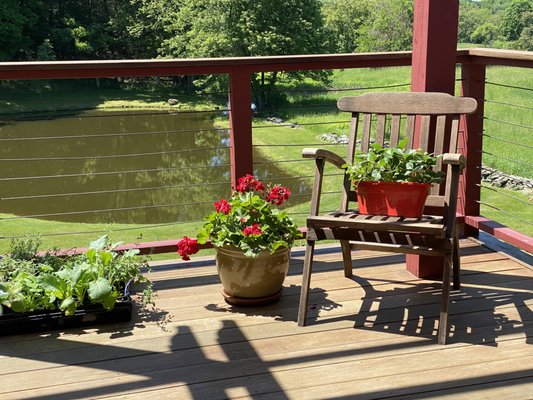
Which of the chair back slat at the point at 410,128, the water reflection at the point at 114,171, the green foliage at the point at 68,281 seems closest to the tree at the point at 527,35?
the water reflection at the point at 114,171

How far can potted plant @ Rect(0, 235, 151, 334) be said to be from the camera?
2.76 metres

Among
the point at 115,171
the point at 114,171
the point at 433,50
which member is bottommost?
the point at 114,171

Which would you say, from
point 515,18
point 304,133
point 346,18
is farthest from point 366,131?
point 515,18

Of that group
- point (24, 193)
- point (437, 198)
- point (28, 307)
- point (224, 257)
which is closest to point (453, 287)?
point (437, 198)

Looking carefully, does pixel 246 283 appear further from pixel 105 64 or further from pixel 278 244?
pixel 105 64

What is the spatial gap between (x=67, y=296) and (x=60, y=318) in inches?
3.6

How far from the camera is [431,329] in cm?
274

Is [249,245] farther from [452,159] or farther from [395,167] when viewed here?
[452,159]

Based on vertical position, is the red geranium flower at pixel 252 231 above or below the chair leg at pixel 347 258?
above

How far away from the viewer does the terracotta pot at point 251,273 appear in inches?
115

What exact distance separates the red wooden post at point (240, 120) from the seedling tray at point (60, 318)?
1017 millimetres

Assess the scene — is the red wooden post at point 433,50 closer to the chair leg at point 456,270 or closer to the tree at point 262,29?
the chair leg at point 456,270

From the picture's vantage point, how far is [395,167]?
2.83 m

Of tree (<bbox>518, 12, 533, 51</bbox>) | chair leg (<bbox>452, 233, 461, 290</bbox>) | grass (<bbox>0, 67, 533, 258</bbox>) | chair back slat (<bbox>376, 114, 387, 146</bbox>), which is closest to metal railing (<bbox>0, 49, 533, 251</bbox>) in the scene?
grass (<bbox>0, 67, 533, 258</bbox>)
